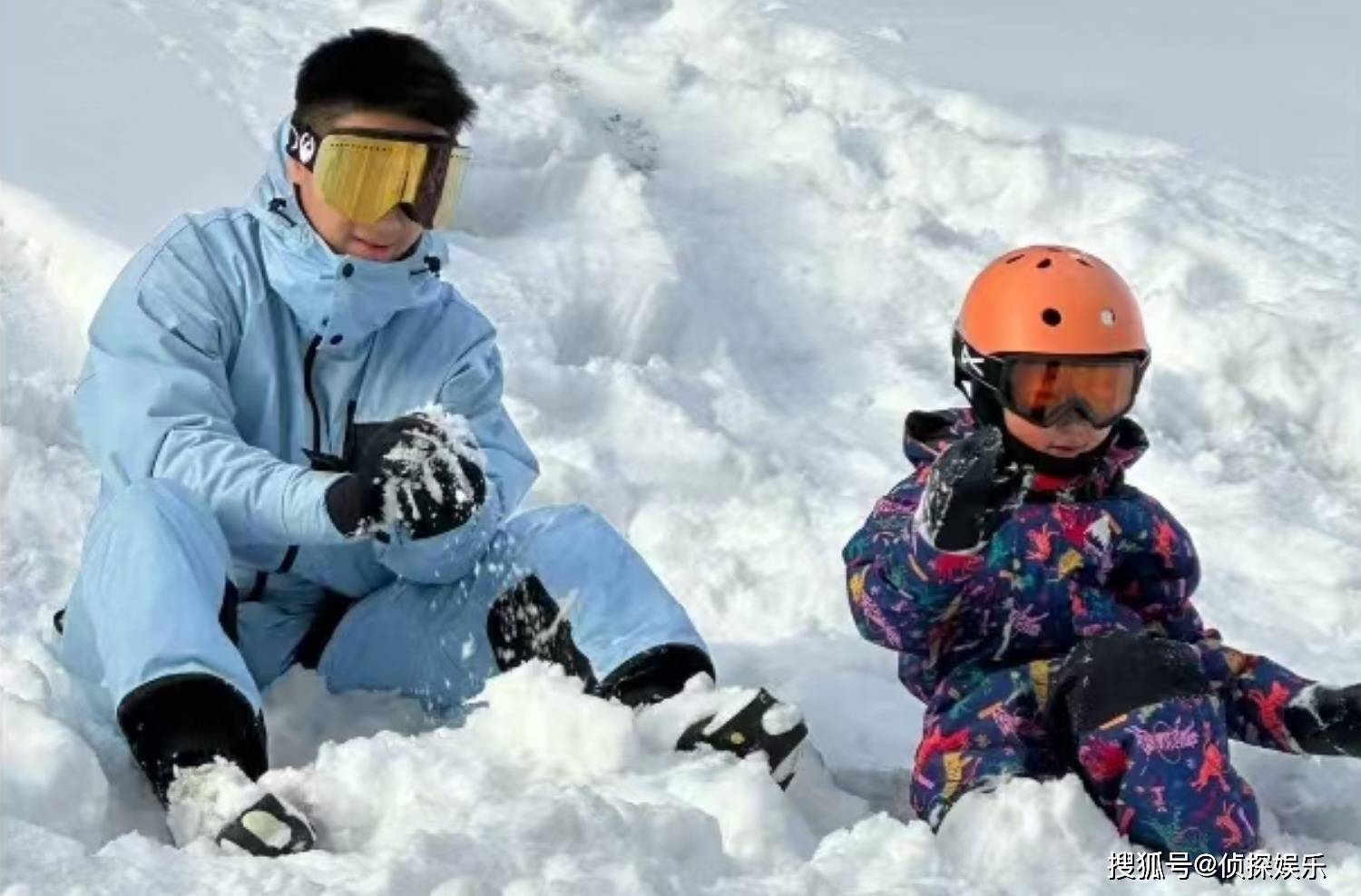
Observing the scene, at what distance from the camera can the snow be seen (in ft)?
9.48

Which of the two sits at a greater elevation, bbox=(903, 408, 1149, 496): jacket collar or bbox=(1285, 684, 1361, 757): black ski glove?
bbox=(903, 408, 1149, 496): jacket collar

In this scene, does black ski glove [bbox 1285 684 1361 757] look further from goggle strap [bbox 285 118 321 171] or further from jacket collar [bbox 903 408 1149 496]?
goggle strap [bbox 285 118 321 171]

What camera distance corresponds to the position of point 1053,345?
11.5 feet

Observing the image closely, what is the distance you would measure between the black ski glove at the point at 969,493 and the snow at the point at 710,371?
1.38 ft

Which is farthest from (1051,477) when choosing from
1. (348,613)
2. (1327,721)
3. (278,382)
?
(278,382)

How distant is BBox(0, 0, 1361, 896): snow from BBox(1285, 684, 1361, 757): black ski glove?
0.15 m

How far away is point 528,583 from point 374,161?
0.81 metres

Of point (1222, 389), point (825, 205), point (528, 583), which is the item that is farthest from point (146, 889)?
point (825, 205)

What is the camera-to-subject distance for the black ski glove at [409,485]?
10.8 ft

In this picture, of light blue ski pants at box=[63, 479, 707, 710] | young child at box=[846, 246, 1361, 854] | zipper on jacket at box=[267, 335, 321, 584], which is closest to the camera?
light blue ski pants at box=[63, 479, 707, 710]

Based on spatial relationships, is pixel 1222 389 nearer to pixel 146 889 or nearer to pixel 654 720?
pixel 654 720

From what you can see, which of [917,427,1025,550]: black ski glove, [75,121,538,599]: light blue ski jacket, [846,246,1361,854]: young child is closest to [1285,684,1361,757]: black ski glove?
[846,246,1361,854]: young child

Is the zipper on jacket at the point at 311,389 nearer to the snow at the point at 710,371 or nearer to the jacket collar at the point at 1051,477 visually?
the snow at the point at 710,371

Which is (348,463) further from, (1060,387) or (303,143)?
(1060,387)
